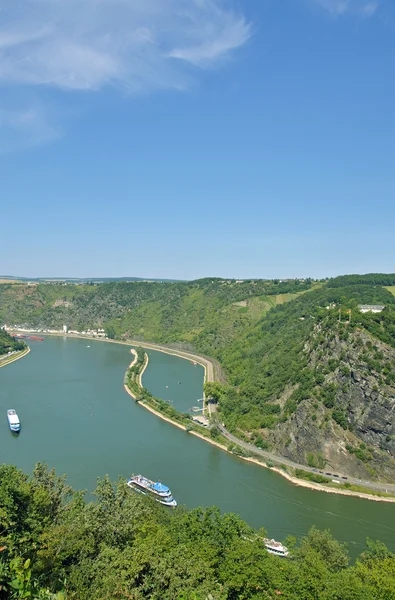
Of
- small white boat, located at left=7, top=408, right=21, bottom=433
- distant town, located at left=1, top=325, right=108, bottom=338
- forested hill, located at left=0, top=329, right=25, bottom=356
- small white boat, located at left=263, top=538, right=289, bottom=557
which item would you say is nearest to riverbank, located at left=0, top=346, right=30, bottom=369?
forested hill, located at left=0, top=329, right=25, bottom=356

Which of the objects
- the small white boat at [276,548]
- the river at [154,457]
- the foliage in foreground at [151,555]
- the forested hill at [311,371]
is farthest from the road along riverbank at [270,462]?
the foliage in foreground at [151,555]

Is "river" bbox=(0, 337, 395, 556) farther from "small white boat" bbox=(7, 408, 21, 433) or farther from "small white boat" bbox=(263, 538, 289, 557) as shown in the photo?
"small white boat" bbox=(263, 538, 289, 557)

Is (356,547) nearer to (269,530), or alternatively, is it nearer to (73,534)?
(269,530)

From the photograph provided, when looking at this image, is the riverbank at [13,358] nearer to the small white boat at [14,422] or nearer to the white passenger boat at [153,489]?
the small white boat at [14,422]

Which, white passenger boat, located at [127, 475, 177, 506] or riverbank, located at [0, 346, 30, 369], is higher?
riverbank, located at [0, 346, 30, 369]

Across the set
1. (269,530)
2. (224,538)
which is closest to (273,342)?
(269,530)

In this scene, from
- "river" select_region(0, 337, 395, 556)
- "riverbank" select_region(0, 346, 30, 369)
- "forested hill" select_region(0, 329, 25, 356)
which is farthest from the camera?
"forested hill" select_region(0, 329, 25, 356)

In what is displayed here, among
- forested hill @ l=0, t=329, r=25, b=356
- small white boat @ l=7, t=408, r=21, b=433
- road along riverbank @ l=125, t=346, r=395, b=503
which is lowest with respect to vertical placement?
road along riverbank @ l=125, t=346, r=395, b=503
